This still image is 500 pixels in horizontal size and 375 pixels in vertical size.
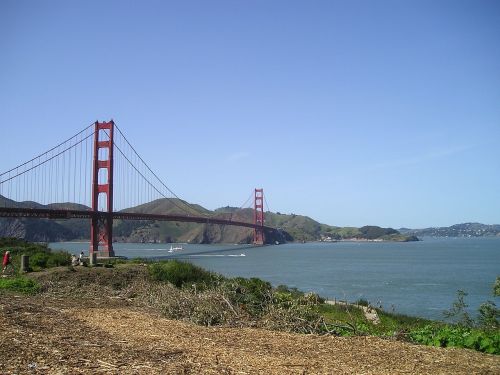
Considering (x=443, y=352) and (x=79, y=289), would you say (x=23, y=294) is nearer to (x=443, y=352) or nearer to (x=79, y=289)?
(x=79, y=289)

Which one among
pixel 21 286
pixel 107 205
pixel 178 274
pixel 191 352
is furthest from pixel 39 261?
pixel 107 205

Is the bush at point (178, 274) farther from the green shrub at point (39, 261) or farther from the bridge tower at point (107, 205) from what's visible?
the bridge tower at point (107, 205)

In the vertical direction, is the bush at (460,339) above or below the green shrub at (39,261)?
below

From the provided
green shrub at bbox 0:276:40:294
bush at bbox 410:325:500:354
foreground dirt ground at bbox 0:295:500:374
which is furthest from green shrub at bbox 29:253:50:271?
bush at bbox 410:325:500:354

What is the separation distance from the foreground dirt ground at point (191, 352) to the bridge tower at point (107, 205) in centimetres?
4031

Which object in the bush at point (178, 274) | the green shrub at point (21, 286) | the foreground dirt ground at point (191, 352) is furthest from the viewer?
the bush at point (178, 274)

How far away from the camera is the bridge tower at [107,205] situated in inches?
1962

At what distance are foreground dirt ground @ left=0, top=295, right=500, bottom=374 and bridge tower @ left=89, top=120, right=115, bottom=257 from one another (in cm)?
4031

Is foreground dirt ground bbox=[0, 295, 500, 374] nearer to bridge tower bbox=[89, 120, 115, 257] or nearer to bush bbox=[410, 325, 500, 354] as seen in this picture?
bush bbox=[410, 325, 500, 354]

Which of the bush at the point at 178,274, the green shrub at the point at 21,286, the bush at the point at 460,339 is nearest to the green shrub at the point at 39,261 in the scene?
the bush at the point at 178,274

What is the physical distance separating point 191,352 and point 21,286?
9402mm

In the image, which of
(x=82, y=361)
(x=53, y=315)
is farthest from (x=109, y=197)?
(x=82, y=361)

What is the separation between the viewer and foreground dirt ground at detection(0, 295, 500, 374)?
5.64 metres

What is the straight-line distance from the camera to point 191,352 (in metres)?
6.52
